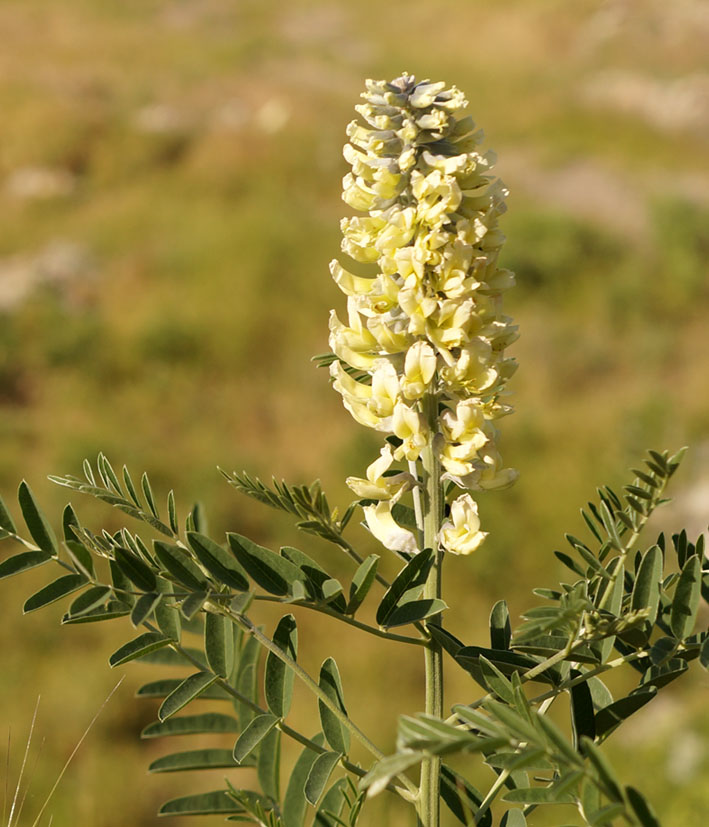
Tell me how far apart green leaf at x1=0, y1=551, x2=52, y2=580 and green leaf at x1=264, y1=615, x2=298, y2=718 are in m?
0.25

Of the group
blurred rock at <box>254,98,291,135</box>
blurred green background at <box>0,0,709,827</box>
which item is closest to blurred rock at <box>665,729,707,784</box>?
blurred green background at <box>0,0,709,827</box>

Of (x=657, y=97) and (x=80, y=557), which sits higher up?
(x=657, y=97)

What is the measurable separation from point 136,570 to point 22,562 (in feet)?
0.47

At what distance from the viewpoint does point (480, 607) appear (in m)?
4.47

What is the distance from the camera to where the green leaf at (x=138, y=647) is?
0.85 m

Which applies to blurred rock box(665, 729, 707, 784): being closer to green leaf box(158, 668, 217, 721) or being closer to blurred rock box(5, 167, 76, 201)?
green leaf box(158, 668, 217, 721)

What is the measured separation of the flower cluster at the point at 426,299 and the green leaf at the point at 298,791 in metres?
0.32

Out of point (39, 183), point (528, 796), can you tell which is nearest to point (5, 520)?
point (528, 796)

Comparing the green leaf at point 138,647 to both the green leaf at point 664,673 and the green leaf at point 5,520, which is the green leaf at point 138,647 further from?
the green leaf at point 664,673

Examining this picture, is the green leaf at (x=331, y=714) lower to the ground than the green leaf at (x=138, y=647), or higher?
lower

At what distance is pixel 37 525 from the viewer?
90 centimetres

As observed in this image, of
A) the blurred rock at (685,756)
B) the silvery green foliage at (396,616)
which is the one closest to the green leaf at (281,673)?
the silvery green foliage at (396,616)

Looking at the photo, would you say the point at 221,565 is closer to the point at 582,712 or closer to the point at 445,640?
the point at 445,640

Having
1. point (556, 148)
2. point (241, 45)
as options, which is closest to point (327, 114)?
point (556, 148)
